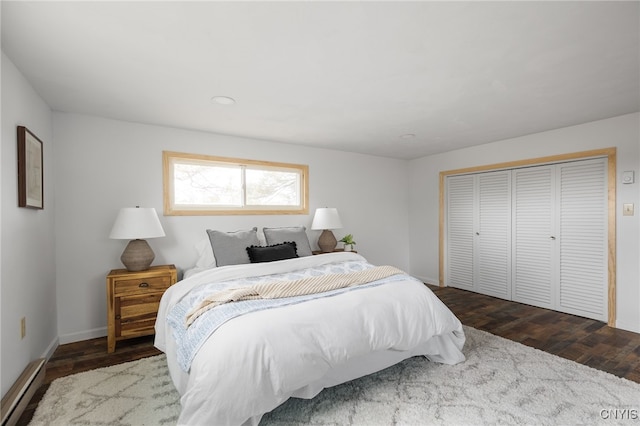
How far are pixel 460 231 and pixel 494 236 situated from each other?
0.53 meters

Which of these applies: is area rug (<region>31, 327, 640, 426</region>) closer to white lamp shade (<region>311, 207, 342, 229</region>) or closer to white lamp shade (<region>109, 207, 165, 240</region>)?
white lamp shade (<region>109, 207, 165, 240</region>)

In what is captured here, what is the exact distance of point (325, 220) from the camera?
164 inches

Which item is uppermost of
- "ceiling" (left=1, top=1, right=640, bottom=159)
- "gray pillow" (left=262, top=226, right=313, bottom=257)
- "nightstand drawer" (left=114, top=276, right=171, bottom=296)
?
"ceiling" (left=1, top=1, right=640, bottom=159)

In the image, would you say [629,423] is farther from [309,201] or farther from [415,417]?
[309,201]

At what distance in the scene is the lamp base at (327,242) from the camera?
4262mm

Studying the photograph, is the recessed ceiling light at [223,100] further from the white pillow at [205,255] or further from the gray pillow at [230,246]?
Result: the white pillow at [205,255]

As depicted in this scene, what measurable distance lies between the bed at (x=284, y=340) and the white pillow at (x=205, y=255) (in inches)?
26.2

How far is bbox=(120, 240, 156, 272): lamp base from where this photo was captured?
115 inches

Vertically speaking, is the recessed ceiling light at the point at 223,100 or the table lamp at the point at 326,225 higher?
the recessed ceiling light at the point at 223,100

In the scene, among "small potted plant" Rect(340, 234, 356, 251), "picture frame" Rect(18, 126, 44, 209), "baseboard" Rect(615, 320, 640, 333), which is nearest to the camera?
"picture frame" Rect(18, 126, 44, 209)

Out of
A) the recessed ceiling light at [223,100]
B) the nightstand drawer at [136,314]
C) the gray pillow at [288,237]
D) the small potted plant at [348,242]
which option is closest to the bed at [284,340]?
the nightstand drawer at [136,314]

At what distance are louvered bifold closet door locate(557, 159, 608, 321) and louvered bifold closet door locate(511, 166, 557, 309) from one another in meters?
0.11

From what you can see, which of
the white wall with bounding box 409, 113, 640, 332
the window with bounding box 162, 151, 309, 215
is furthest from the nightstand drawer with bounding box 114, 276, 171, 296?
the white wall with bounding box 409, 113, 640, 332

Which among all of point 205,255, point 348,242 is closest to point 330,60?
point 205,255
